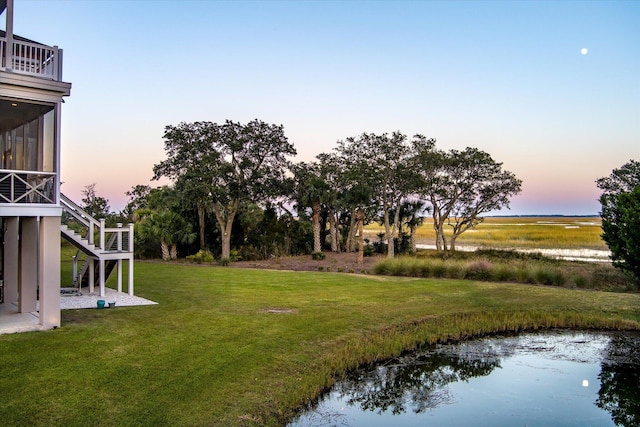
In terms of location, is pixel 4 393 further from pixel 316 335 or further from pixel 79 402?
pixel 316 335

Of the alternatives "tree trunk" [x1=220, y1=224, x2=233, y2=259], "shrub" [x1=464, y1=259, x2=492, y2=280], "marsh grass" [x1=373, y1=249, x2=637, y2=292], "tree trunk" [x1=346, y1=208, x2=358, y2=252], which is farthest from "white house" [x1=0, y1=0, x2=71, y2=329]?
"tree trunk" [x1=346, y1=208, x2=358, y2=252]

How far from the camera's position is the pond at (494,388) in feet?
22.3

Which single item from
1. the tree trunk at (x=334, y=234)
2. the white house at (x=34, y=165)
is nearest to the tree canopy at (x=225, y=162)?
the tree trunk at (x=334, y=234)

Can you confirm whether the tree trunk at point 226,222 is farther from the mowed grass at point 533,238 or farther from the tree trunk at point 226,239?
the mowed grass at point 533,238

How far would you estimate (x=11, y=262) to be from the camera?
12.0m

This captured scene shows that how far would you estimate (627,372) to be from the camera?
8.76m

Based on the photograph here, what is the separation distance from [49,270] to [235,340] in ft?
12.7

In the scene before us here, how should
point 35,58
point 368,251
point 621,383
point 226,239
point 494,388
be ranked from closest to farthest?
point 494,388, point 621,383, point 35,58, point 226,239, point 368,251

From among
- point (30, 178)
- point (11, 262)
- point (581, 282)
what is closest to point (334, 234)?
point (581, 282)

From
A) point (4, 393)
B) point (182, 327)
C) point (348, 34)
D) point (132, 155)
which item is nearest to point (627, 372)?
point (182, 327)

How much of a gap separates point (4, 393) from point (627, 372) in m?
10.3

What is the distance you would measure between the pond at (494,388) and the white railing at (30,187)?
22.1ft

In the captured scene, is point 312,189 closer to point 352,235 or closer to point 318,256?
point 318,256

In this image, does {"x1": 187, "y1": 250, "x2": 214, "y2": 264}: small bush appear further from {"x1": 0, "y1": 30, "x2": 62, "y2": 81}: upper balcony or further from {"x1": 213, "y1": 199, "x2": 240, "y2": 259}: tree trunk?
{"x1": 0, "y1": 30, "x2": 62, "y2": 81}: upper balcony
